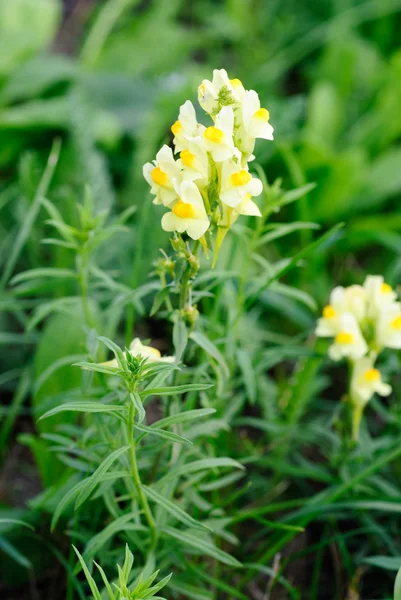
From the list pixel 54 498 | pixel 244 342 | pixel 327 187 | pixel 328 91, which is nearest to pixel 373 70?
Result: pixel 328 91

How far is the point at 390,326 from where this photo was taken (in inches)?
47.4

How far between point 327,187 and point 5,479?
119cm

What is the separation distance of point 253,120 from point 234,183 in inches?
4.4

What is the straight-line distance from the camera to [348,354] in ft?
4.04

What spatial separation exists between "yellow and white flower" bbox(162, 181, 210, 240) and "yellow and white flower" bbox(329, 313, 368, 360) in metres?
0.44

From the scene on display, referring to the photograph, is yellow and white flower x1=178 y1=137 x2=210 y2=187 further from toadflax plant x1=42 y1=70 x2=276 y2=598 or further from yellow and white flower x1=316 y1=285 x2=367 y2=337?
yellow and white flower x1=316 y1=285 x2=367 y2=337

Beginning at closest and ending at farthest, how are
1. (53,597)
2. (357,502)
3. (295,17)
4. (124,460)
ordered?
(124,460), (357,502), (53,597), (295,17)

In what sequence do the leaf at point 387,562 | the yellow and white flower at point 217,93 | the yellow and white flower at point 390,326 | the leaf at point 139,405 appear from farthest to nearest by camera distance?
the yellow and white flower at point 390,326 → the leaf at point 387,562 → the yellow and white flower at point 217,93 → the leaf at point 139,405

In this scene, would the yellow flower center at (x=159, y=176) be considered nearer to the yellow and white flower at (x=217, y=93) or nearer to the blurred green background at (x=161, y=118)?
the yellow and white flower at (x=217, y=93)

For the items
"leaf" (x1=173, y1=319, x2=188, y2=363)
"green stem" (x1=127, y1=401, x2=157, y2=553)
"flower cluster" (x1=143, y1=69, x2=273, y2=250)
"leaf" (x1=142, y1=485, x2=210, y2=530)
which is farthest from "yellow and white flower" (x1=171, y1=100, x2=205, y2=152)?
"leaf" (x1=142, y1=485, x2=210, y2=530)

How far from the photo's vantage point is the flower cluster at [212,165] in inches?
34.8

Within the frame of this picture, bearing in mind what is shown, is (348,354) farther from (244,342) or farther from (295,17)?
(295,17)

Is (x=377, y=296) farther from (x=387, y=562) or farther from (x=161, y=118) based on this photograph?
(x=161, y=118)

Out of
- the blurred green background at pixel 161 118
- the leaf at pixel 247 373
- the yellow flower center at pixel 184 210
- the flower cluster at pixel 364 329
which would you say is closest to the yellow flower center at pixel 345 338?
the flower cluster at pixel 364 329
